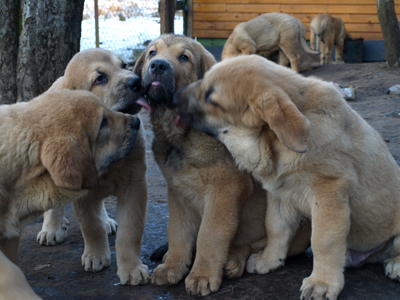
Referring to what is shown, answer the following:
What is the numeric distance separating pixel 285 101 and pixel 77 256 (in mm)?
2416

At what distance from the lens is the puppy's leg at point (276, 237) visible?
11.4 feet

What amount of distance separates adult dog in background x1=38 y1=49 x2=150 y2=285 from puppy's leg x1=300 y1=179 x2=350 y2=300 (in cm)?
130

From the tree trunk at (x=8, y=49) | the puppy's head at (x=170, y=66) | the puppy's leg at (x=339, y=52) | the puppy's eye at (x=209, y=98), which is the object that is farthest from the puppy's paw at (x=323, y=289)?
the puppy's leg at (x=339, y=52)

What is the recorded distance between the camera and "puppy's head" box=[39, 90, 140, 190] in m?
2.81

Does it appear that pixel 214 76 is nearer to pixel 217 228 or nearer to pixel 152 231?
pixel 217 228

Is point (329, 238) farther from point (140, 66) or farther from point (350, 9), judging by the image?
point (350, 9)

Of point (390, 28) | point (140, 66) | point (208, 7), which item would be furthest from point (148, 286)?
point (208, 7)

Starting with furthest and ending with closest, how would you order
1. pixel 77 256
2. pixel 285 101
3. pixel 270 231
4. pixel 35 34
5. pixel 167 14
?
pixel 167 14
pixel 35 34
pixel 77 256
pixel 270 231
pixel 285 101

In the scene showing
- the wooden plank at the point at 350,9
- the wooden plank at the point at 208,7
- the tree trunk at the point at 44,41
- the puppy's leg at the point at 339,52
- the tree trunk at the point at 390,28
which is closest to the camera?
the tree trunk at the point at 44,41

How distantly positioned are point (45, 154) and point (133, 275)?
46.8 inches

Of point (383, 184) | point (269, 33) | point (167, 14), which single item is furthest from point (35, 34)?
point (269, 33)

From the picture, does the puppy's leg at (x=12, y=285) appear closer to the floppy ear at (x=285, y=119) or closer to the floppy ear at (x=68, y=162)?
the floppy ear at (x=68, y=162)

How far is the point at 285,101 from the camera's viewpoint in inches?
112

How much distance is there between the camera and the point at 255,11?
16.2 m
